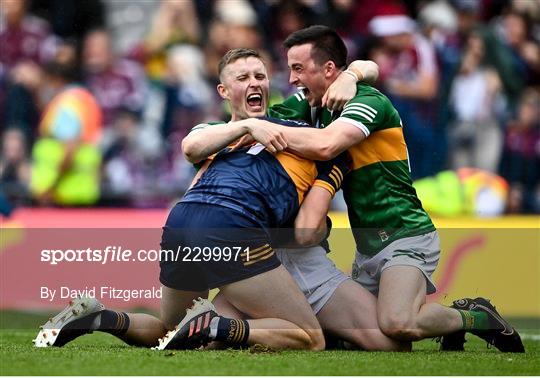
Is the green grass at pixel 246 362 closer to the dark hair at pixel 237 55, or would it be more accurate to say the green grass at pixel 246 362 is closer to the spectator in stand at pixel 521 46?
the dark hair at pixel 237 55

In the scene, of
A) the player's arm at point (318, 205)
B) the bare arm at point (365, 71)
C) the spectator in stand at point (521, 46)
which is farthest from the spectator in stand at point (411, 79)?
the player's arm at point (318, 205)

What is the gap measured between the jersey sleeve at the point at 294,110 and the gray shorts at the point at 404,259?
2.68ft

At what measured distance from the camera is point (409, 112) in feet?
36.3

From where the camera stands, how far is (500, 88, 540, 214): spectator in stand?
11031 mm

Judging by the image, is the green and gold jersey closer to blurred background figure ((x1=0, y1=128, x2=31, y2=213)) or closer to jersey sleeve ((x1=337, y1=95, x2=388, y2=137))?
jersey sleeve ((x1=337, y1=95, x2=388, y2=137))

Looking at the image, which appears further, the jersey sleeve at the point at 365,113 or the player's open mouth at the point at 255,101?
the player's open mouth at the point at 255,101

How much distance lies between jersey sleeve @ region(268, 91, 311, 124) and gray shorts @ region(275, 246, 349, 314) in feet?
2.40

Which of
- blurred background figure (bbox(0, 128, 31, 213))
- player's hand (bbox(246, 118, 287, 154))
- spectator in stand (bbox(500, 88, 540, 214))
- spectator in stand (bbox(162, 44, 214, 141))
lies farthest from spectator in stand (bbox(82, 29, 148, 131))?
player's hand (bbox(246, 118, 287, 154))

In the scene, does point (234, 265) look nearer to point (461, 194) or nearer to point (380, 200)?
point (380, 200)

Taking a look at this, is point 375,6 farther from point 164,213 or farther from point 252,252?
point 252,252

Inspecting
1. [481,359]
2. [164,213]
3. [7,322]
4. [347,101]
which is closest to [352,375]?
[481,359]

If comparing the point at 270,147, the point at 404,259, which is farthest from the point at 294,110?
the point at 404,259

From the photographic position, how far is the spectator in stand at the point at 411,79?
11.0m

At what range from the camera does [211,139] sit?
5902 millimetres
